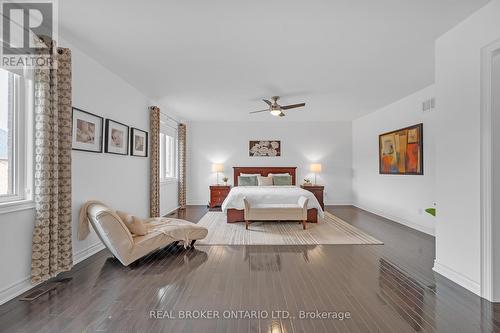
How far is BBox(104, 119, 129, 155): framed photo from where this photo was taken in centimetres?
418

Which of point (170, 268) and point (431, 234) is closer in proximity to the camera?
point (170, 268)

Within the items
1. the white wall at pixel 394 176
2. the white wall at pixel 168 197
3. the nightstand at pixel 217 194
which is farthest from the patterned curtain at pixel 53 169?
the white wall at pixel 394 176

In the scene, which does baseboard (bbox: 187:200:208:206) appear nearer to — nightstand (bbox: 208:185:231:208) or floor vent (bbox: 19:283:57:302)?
nightstand (bbox: 208:185:231:208)

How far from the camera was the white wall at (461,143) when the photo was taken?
2631mm

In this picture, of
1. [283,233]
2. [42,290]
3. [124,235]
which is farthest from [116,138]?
[283,233]

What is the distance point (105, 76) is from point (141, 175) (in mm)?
2047

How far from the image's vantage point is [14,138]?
2.70m

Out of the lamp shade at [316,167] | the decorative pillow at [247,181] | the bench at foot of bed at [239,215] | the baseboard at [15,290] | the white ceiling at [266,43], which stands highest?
the white ceiling at [266,43]

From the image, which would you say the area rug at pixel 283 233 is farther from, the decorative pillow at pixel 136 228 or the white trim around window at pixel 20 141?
the white trim around window at pixel 20 141

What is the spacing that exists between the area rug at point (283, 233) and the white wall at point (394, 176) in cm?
129

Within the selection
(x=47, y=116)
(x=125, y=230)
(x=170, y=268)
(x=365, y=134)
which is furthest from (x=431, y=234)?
(x=47, y=116)

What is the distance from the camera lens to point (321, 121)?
8.75 metres

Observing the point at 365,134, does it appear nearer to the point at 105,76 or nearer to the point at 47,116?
the point at 105,76

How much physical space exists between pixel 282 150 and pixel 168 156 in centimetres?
361
